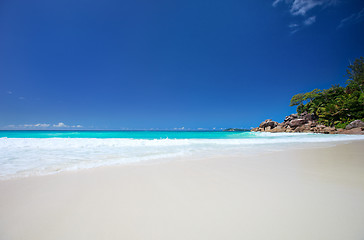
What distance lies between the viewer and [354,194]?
1.60m

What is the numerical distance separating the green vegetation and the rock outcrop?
1.41m

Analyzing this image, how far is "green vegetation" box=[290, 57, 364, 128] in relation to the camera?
2269 cm

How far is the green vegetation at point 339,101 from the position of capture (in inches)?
893

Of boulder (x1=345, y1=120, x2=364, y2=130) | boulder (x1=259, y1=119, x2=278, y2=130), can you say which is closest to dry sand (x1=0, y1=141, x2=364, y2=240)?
boulder (x1=345, y1=120, x2=364, y2=130)

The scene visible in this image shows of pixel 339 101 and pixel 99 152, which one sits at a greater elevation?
pixel 339 101

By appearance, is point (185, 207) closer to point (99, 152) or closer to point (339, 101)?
point (99, 152)

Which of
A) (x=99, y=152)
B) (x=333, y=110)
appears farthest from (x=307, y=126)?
(x=99, y=152)

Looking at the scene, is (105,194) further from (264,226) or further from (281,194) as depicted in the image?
(281,194)

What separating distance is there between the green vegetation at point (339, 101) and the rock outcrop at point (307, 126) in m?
1.41

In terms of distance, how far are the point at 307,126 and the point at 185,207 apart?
36095 millimetres

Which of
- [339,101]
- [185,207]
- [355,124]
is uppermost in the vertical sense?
[339,101]

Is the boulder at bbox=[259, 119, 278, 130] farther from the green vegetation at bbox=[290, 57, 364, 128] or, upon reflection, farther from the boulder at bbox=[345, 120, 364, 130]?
the boulder at bbox=[345, 120, 364, 130]

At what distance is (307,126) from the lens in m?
28.0

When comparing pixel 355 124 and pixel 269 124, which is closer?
pixel 355 124
